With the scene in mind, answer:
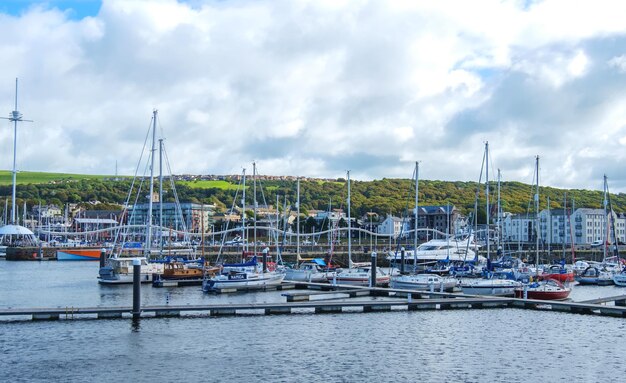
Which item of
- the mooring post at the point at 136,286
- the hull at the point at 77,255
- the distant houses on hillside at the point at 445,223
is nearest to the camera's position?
the mooring post at the point at 136,286

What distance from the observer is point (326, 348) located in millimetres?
35469

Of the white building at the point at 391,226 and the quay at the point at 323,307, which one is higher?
the white building at the point at 391,226

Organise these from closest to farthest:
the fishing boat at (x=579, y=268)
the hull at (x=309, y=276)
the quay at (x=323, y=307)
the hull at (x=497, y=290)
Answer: the quay at (x=323, y=307) → the hull at (x=497, y=290) → the hull at (x=309, y=276) → the fishing boat at (x=579, y=268)

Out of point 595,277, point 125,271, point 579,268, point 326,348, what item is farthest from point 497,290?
point 579,268

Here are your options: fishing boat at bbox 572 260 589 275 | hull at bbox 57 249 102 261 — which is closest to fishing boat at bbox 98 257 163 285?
fishing boat at bbox 572 260 589 275

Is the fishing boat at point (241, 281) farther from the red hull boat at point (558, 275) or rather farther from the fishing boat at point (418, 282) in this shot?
the red hull boat at point (558, 275)

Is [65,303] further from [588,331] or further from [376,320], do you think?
[588,331]

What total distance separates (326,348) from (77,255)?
101 metres

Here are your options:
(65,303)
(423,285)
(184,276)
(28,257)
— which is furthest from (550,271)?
(28,257)

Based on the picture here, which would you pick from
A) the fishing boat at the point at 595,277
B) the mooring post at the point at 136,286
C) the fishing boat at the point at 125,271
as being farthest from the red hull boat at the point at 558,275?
the mooring post at the point at 136,286

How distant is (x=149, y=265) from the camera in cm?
7069

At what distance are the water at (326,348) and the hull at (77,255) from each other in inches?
3510

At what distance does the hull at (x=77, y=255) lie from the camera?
127069mm

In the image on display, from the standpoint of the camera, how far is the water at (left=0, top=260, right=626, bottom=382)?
30084 millimetres
